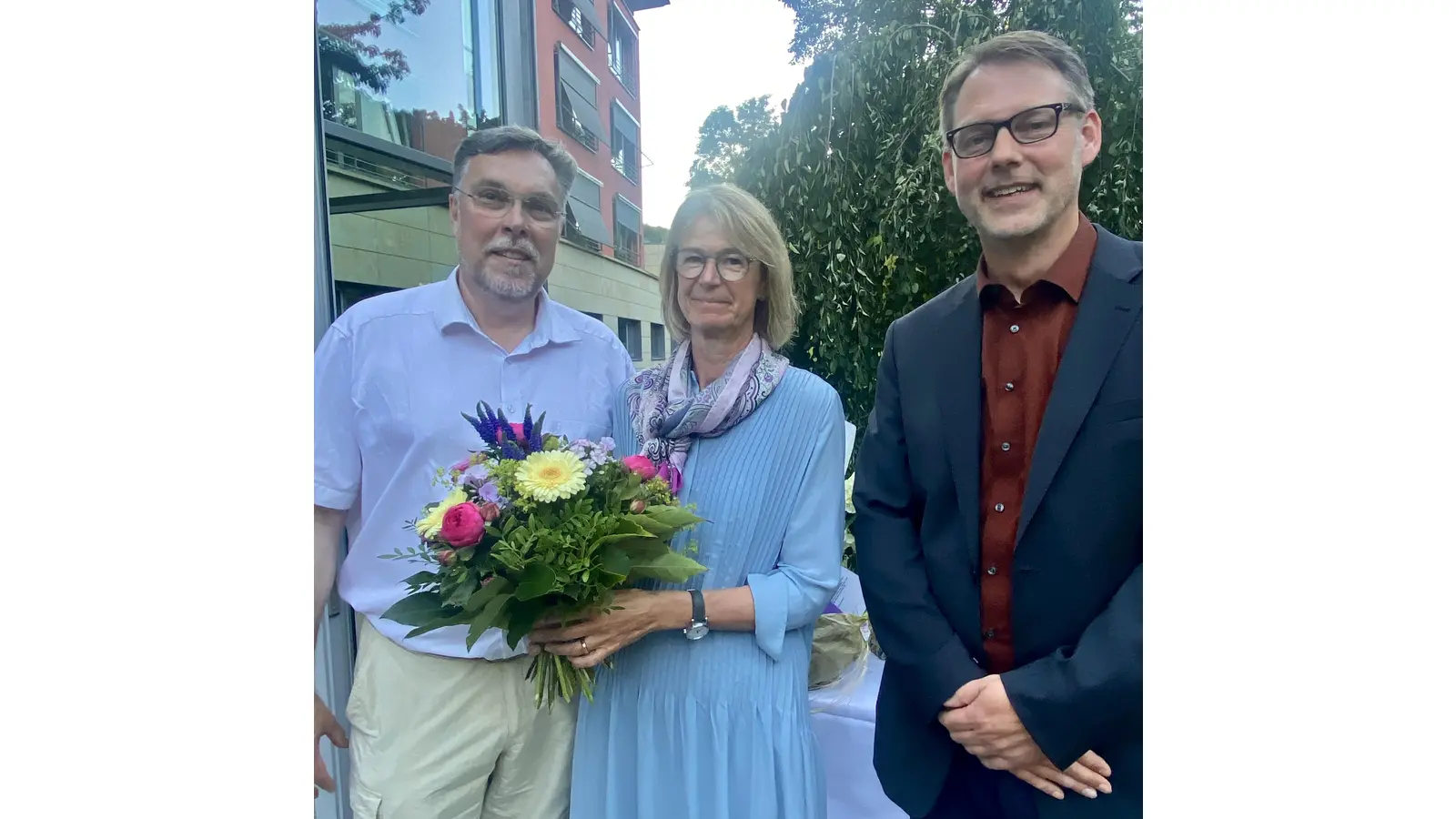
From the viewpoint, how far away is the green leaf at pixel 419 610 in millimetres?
1331

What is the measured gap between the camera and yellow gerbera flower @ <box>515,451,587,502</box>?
1230mm

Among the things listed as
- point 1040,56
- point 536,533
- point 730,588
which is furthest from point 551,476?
point 1040,56

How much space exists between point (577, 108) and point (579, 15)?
23 cm

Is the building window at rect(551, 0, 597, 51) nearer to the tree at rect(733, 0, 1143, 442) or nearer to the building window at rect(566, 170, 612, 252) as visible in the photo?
the building window at rect(566, 170, 612, 252)

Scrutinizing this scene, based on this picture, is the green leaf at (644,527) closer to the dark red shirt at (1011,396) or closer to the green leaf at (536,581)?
the green leaf at (536,581)

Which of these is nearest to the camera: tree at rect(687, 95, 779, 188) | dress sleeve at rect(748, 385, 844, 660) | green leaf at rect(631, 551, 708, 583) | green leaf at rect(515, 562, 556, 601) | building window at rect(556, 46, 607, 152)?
green leaf at rect(515, 562, 556, 601)

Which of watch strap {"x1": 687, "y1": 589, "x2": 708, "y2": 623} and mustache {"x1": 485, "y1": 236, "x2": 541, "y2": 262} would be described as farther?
mustache {"x1": 485, "y1": 236, "x2": 541, "y2": 262}

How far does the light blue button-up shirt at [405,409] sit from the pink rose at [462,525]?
34cm

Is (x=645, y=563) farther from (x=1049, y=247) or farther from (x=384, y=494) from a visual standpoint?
(x=1049, y=247)

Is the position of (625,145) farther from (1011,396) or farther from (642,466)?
(1011,396)

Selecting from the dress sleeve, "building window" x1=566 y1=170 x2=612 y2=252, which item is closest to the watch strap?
the dress sleeve

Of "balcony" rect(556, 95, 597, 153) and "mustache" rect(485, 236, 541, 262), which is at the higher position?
"balcony" rect(556, 95, 597, 153)

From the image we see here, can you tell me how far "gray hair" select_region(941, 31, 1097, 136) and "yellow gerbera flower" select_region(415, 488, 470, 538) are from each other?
1.20m

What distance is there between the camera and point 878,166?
58.9 inches
